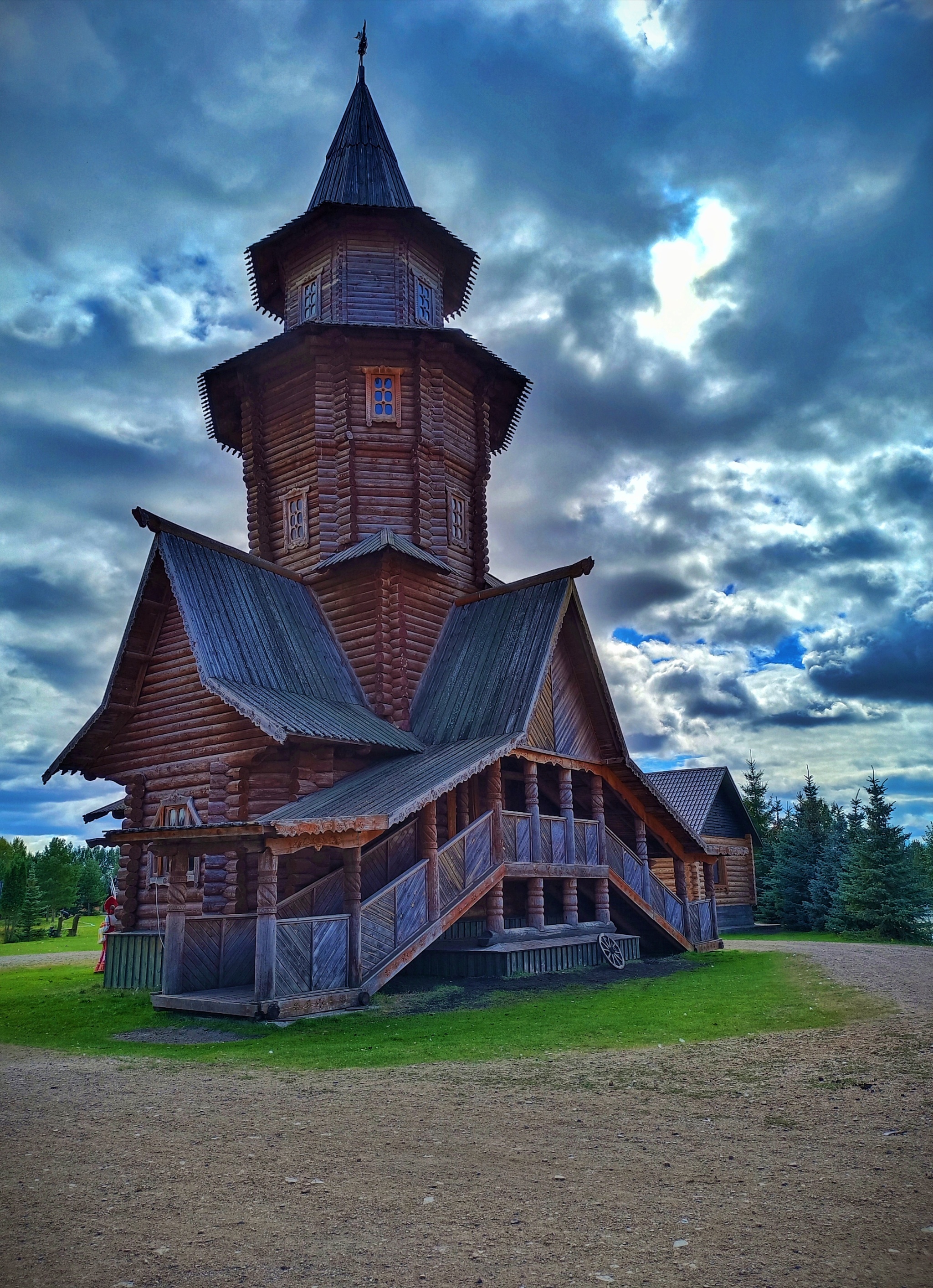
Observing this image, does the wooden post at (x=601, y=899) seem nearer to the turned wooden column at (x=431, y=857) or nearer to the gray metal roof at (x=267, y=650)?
the gray metal roof at (x=267, y=650)

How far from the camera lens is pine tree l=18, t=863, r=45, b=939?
4559 centimetres

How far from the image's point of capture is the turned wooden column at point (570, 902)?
66.1 feet

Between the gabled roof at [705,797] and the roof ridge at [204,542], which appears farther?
the gabled roof at [705,797]

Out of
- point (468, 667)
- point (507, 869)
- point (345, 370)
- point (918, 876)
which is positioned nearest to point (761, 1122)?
point (507, 869)

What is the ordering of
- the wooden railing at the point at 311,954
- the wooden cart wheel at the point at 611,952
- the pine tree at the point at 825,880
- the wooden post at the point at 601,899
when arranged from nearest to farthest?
the wooden railing at the point at 311,954, the wooden cart wheel at the point at 611,952, the wooden post at the point at 601,899, the pine tree at the point at 825,880

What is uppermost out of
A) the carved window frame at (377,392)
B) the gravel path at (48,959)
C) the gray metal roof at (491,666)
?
the carved window frame at (377,392)

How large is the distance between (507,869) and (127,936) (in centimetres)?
822

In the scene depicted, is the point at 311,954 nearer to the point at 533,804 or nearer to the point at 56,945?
the point at 533,804

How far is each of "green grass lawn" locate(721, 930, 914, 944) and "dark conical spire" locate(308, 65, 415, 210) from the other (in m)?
27.7

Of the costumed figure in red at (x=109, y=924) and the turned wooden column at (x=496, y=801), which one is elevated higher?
the turned wooden column at (x=496, y=801)

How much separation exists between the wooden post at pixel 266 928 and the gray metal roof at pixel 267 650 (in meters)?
2.84

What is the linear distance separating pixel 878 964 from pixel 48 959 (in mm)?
24786

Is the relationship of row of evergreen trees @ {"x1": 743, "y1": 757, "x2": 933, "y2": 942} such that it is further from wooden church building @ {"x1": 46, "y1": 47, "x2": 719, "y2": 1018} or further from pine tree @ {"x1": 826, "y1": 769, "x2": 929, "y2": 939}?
wooden church building @ {"x1": 46, "y1": 47, "x2": 719, "y2": 1018}

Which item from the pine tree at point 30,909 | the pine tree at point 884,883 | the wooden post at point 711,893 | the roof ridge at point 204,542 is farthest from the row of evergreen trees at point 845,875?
the pine tree at point 30,909
